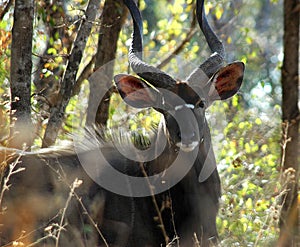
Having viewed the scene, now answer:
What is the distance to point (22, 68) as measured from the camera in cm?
725

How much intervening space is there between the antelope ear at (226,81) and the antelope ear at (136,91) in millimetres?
533

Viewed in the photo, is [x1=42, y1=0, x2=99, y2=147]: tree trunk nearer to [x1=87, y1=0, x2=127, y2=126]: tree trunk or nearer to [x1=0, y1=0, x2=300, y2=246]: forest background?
[x1=0, y1=0, x2=300, y2=246]: forest background

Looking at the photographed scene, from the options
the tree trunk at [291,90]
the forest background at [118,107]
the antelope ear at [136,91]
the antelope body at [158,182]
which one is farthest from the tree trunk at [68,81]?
the tree trunk at [291,90]

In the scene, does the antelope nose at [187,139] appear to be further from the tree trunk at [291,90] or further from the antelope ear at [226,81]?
the tree trunk at [291,90]

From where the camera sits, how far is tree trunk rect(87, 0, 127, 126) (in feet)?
28.1

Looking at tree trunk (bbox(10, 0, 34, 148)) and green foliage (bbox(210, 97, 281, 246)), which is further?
tree trunk (bbox(10, 0, 34, 148))

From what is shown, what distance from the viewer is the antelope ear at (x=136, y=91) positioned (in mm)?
6547

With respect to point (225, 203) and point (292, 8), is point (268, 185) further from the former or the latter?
point (292, 8)

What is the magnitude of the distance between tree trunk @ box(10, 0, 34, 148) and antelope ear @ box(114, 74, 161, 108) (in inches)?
44.4

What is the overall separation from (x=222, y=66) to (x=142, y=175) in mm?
1259

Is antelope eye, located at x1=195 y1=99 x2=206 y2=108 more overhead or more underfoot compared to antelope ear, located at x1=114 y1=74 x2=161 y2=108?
more underfoot

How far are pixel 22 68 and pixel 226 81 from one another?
209cm

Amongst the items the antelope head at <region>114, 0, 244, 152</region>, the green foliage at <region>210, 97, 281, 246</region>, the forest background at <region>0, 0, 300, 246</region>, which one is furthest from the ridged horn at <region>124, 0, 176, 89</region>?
the green foliage at <region>210, 97, 281, 246</region>

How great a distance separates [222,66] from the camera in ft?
21.9
